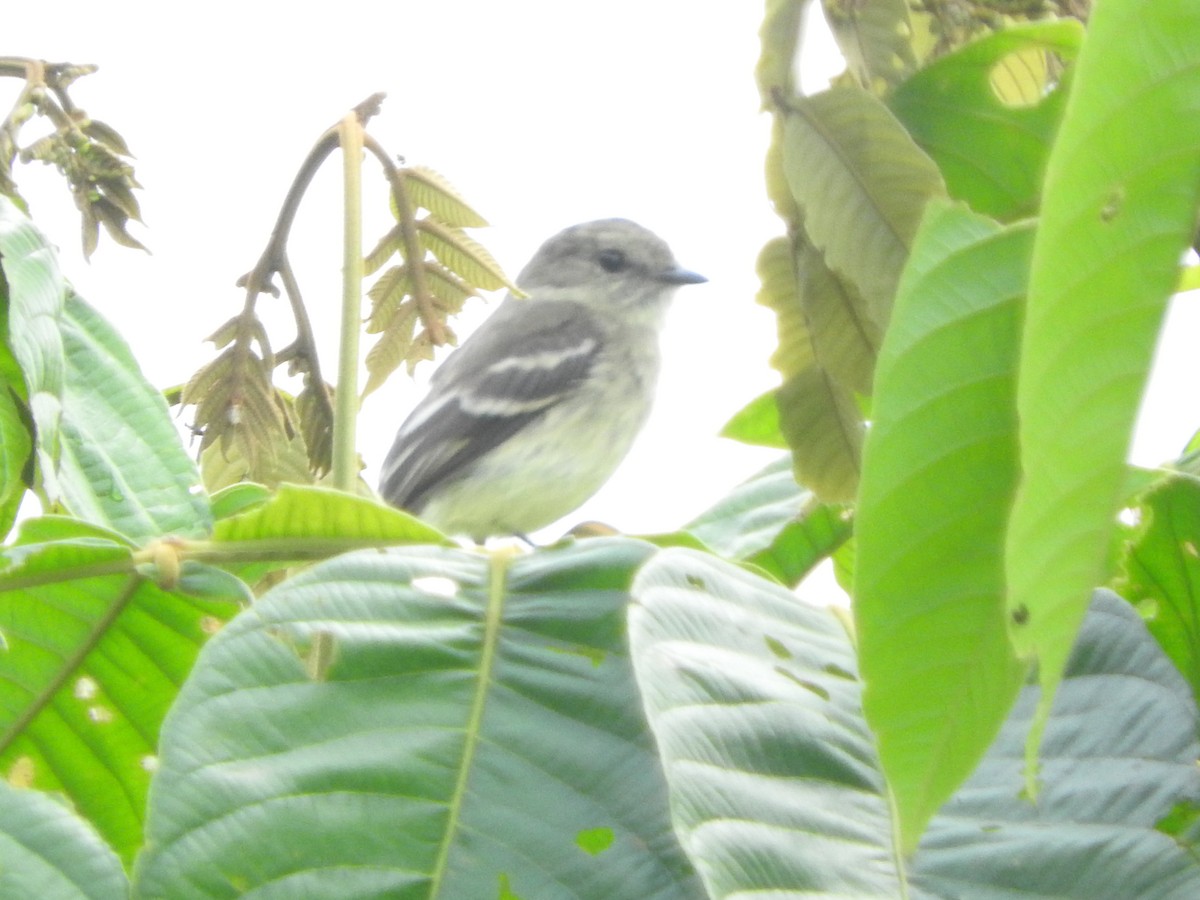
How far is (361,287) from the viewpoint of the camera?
131 cm

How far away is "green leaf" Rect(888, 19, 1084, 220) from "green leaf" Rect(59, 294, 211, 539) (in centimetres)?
68

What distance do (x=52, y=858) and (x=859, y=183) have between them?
76cm

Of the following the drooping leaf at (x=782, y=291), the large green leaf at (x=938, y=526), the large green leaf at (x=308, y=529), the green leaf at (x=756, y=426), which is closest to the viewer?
the large green leaf at (x=938, y=526)

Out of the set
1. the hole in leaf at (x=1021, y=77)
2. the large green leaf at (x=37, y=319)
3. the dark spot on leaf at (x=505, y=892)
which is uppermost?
the hole in leaf at (x=1021, y=77)

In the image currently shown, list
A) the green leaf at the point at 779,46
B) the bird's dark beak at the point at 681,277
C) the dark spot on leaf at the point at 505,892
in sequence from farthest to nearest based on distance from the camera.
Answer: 1. the bird's dark beak at the point at 681,277
2. the green leaf at the point at 779,46
3. the dark spot on leaf at the point at 505,892

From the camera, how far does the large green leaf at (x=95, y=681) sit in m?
1.13

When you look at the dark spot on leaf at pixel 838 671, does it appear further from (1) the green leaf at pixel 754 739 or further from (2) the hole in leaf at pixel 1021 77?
(2) the hole in leaf at pixel 1021 77

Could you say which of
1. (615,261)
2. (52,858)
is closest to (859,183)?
(52,858)

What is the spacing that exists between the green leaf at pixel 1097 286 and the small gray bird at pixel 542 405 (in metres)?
4.16

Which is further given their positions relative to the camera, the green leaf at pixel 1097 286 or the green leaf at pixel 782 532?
the green leaf at pixel 782 532

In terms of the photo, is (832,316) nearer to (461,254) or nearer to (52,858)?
(461,254)

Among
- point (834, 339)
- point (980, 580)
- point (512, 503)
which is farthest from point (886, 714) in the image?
point (512, 503)

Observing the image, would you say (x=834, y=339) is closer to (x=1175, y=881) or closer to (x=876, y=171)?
(x=876, y=171)

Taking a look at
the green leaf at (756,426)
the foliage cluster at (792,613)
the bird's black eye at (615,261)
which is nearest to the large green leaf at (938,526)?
the foliage cluster at (792,613)
